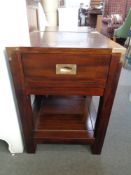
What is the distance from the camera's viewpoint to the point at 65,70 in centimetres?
68

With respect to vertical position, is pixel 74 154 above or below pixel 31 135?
below

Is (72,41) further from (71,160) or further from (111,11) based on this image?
(111,11)

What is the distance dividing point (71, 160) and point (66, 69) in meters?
0.59

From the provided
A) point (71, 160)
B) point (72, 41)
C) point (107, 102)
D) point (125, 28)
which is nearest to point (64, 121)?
point (71, 160)

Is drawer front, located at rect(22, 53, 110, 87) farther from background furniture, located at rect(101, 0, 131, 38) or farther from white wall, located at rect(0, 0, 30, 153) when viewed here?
background furniture, located at rect(101, 0, 131, 38)

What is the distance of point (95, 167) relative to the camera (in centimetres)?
91

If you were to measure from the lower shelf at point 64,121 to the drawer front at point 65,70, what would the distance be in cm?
36

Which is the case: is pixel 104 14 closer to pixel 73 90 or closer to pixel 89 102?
pixel 89 102

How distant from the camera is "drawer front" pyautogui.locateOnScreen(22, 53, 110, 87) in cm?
64

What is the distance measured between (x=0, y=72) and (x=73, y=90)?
1.14 ft

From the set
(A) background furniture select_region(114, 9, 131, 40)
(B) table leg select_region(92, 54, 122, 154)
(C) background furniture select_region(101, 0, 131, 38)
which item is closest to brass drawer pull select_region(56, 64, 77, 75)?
(B) table leg select_region(92, 54, 122, 154)

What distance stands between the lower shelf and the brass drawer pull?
414 millimetres

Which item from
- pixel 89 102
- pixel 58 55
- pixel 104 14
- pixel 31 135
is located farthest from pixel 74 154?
pixel 104 14

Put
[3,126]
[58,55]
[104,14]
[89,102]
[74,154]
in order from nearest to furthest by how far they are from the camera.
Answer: [58,55] < [3,126] < [74,154] < [89,102] < [104,14]
